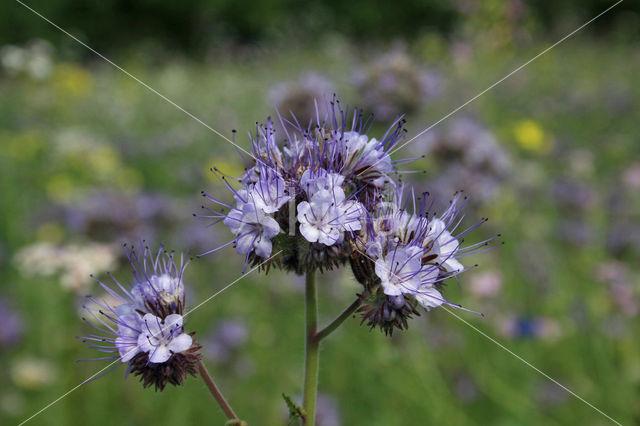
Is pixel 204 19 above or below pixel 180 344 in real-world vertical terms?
above

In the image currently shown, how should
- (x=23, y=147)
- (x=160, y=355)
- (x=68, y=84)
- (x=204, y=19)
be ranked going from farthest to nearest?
1. (x=204, y=19)
2. (x=68, y=84)
3. (x=23, y=147)
4. (x=160, y=355)

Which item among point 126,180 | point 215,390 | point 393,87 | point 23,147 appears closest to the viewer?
point 215,390

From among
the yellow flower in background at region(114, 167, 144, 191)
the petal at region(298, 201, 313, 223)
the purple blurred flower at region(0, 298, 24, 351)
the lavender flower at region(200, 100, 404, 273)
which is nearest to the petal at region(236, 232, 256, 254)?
the lavender flower at region(200, 100, 404, 273)

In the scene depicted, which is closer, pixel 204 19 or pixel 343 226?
pixel 343 226

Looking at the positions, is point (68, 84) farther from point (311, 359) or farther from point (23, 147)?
point (311, 359)

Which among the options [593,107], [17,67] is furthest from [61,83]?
[593,107]

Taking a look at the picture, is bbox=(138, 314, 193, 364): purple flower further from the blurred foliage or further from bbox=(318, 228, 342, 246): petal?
the blurred foliage

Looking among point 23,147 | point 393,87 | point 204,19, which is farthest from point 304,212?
point 204,19
